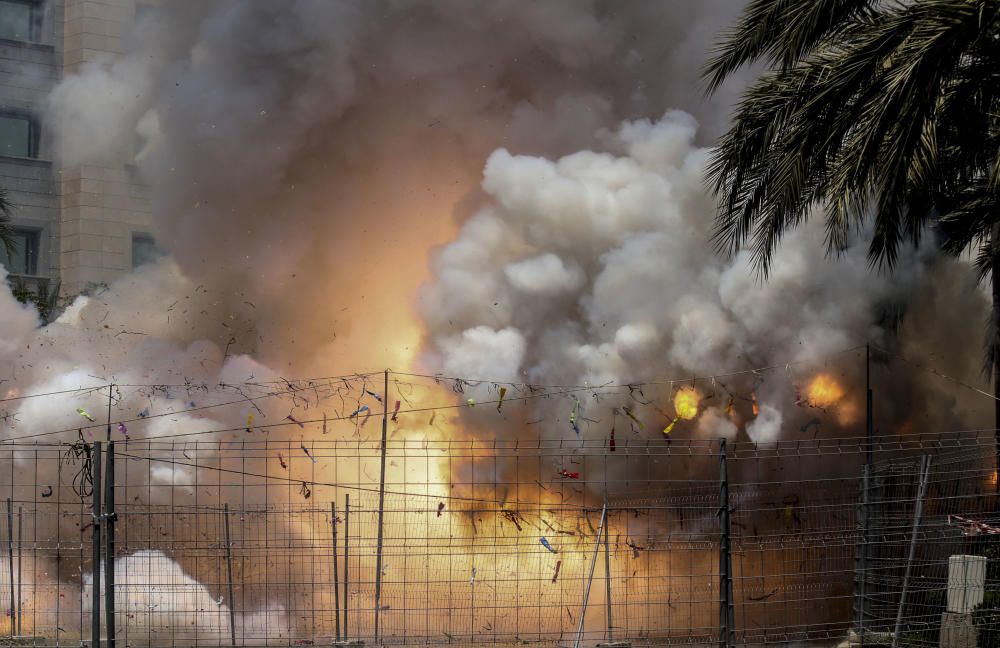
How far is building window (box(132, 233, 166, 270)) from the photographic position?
3853cm

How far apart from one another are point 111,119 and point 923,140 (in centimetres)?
2588

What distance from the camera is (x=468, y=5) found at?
2628 cm

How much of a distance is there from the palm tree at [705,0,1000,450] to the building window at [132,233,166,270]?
79.7 ft

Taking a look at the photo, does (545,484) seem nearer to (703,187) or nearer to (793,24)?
A: (703,187)

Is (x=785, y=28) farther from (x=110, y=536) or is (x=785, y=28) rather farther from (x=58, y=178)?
(x=58, y=178)

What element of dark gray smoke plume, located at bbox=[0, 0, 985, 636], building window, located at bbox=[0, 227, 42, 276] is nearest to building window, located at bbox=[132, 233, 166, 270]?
building window, located at bbox=[0, 227, 42, 276]

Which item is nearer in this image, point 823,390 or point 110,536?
point 110,536

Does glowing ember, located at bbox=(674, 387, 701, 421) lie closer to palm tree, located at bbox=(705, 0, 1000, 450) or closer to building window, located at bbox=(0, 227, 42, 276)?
palm tree, located at bbox=(705, 0, 1000, 450)

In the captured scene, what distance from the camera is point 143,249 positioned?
127 ft

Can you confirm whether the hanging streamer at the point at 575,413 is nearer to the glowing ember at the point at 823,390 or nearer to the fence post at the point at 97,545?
the glowing ember at the point at 823,390

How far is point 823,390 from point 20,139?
23508mm

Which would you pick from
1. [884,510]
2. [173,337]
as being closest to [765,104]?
[884,510]

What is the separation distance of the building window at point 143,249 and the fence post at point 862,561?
2672 centimetres

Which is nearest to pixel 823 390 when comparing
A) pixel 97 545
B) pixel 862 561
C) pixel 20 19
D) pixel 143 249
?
pixel 862 561
